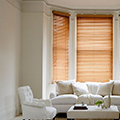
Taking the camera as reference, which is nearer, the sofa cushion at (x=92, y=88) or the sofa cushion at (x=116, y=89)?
the sofa cushion at (x=116, y=89)

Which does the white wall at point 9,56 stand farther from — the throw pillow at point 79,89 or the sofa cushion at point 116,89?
the sofa cushion at point 116,89

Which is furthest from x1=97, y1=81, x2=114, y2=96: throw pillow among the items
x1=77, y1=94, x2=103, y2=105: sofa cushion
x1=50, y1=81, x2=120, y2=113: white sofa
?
x1=77, y1=94, x2=103, y2=105: sofa cushion

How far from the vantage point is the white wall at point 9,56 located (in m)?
5.09

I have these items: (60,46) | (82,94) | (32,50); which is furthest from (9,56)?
(82,94)

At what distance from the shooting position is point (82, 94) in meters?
6.04

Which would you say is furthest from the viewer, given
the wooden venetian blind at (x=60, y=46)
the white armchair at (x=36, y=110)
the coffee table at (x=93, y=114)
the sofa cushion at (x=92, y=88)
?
the wooden venetian blind at (x=60, y=46)

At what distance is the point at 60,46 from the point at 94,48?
3.53 ft

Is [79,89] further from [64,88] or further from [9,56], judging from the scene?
[9,56]

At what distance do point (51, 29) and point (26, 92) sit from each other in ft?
8.18

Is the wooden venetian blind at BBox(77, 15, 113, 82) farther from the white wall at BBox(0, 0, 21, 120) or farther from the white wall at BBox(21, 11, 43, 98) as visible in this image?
the white wall at BBox(0, 0, 21, 120)

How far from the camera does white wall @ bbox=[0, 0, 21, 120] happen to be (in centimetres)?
509

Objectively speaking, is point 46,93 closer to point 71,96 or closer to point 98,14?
point 71,96

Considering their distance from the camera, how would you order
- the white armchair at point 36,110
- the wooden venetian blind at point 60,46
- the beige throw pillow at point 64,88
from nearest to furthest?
the white armchair at point 36,110, the beige throw pillow at point 64,88, the wooden venetian blind at point 60,46

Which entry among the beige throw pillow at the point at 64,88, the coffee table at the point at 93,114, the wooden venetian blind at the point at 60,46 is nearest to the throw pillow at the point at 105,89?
the beige throw pillow at the point at 64,88
